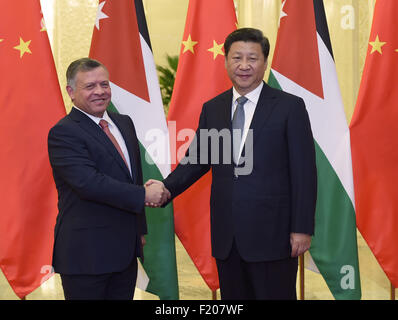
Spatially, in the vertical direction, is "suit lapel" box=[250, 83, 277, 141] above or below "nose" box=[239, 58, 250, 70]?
below

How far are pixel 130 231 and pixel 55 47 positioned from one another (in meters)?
3.44

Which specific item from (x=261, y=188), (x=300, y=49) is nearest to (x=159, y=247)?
(x=261, y=188)

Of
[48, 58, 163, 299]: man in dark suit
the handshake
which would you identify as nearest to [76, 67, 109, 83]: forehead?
[48, 58, 163, 299]: man in dark suit

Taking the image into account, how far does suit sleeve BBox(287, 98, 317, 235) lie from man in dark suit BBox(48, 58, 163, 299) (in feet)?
2.13

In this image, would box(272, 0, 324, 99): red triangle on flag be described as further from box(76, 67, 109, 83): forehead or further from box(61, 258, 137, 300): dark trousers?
box(61, 258, 137, 300): dark trousers

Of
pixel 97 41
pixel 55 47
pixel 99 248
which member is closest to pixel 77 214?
pixel 99 248

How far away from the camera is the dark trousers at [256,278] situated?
2.24 meters

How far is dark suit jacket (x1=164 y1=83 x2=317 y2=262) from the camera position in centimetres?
221

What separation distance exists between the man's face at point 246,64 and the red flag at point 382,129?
1.11m

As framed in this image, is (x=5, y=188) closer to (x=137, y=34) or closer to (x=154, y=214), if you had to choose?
(x=154, y=214)

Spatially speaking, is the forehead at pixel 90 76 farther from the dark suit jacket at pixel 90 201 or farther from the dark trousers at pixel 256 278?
the dark trousers at pixel 256 278

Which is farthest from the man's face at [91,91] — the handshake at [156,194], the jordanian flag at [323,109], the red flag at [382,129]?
the red flag at [382,129]

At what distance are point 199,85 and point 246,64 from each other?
3.16ft

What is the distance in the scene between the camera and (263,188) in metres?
2.24
